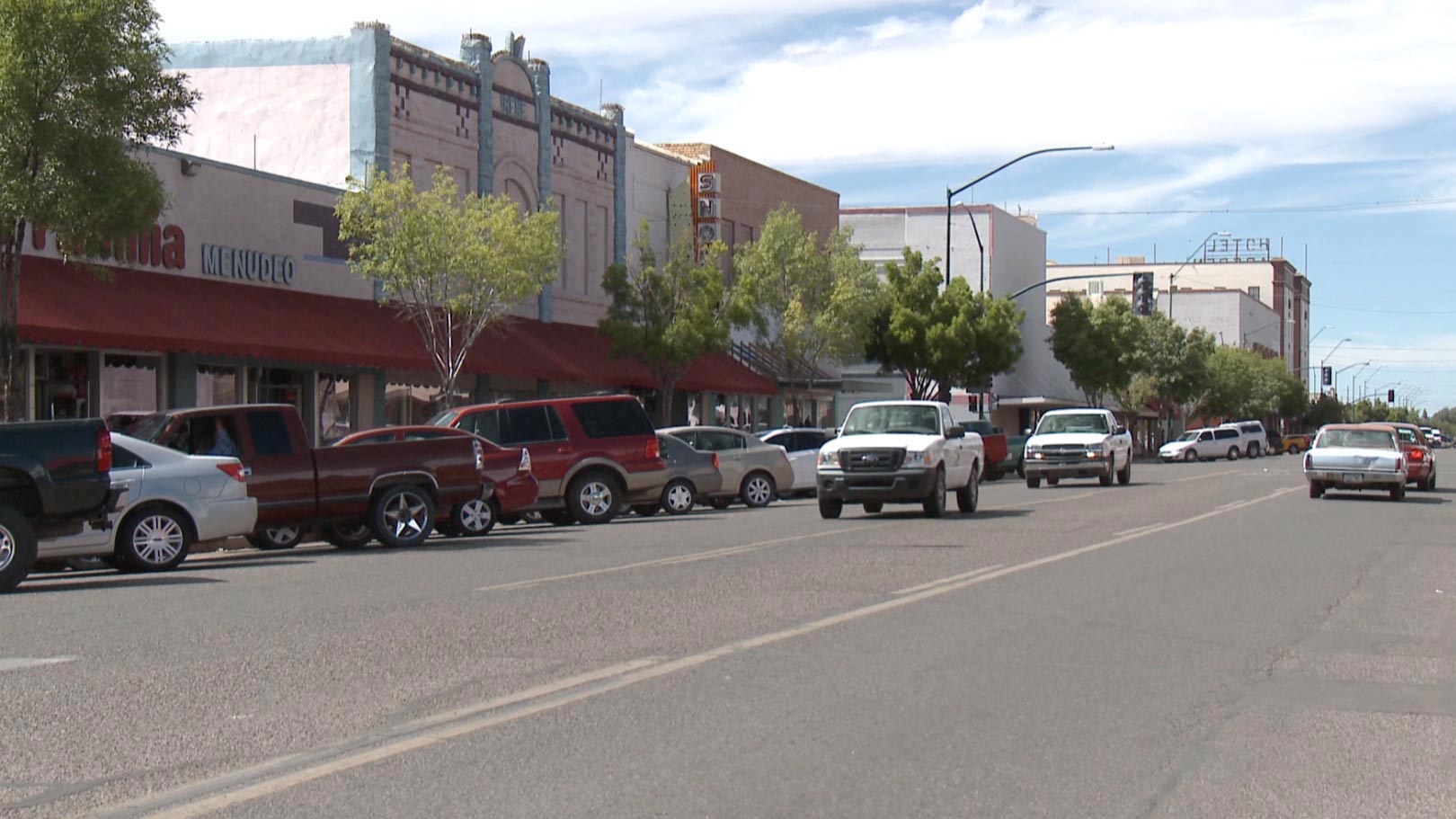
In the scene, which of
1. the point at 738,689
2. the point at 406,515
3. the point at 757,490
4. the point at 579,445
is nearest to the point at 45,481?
the point at 406,515

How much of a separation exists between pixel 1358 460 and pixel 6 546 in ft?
77.1

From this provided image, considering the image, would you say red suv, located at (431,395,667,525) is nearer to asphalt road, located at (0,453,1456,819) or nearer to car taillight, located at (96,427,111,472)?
asphalt road, located at (0,453,1456,819)

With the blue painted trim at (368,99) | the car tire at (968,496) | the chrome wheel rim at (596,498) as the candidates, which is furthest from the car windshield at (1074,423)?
the blue painted trim at (368,99)

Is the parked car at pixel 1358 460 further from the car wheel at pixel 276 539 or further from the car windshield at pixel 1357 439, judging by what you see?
the car wheel at pixel 276 539

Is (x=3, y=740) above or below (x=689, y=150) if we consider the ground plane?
below

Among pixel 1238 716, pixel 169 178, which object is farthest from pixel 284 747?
pixel 169 178

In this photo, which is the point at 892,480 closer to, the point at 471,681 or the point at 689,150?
the point at 471,681

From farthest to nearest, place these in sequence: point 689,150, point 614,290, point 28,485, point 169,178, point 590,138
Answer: point 689,150
point 590,138
point 614,290
point 169,178
point 28,485

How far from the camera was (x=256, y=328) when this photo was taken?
89.7 feet

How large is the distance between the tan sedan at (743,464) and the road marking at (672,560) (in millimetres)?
7520

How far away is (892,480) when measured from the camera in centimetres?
2264

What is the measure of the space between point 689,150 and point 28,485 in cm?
3608

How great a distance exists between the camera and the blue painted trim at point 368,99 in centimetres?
3309

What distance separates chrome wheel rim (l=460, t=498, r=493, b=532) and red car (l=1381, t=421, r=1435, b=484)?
19059mm
